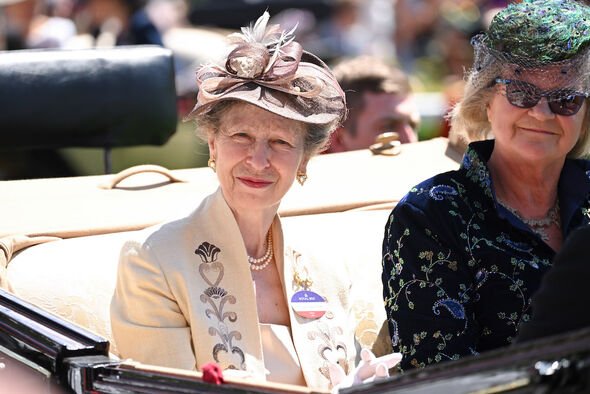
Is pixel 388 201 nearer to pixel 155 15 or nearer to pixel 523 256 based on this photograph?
pixel 523 256

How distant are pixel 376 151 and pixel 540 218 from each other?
0.92 m

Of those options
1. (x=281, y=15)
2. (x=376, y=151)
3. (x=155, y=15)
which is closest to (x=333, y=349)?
(x=376, y=151)

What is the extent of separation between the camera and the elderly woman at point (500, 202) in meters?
2.59

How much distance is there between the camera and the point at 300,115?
2.58 meters

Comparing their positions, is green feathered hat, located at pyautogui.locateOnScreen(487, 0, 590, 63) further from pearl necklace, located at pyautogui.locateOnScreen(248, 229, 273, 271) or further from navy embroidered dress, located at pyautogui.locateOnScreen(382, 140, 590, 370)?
pearl necklace, located at pyautogui.locateOnScreen(248, 229, 273, 271)

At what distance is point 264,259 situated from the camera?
8.84 feet

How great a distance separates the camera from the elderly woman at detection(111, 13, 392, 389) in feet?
8.04

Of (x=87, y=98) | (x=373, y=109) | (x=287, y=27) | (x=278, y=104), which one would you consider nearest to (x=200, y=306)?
(x=278, y=104)

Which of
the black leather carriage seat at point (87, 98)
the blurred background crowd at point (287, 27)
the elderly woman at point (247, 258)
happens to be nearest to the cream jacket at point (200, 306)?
the elderly woman at point (247, 258)

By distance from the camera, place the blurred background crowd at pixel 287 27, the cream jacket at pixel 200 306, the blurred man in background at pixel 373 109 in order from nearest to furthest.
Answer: the cream jacket at pixel 200 306, the blurred man in background at pixel 373 109, the blurred background crowd at pixel 287 27

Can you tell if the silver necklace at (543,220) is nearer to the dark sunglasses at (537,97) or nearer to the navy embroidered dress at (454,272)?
the navy embroidered dress at (454,272)

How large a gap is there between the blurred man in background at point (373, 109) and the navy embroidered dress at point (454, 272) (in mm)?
1689

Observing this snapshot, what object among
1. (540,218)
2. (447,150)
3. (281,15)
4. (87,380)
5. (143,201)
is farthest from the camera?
(281,15)

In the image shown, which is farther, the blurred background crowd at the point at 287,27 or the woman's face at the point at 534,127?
the blurred background crowd at the point at 287,27
